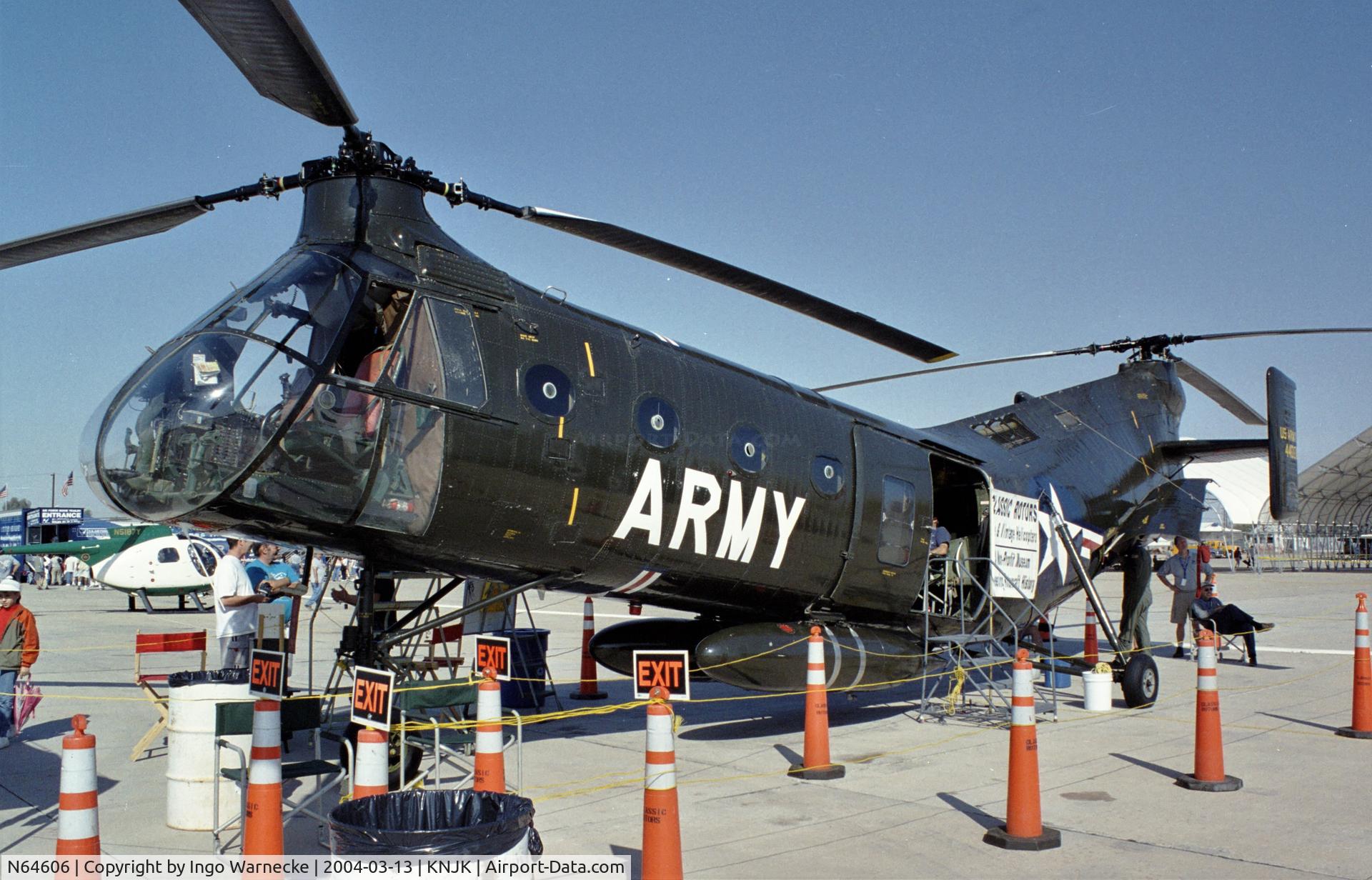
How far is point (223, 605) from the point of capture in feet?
33.3

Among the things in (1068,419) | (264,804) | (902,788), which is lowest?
(902,788)

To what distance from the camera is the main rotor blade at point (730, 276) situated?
7.84 meters

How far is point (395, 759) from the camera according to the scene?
22.5 feet

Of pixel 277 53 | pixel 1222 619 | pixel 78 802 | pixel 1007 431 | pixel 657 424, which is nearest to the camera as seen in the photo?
pixel 78 802

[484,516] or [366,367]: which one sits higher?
[366,367]

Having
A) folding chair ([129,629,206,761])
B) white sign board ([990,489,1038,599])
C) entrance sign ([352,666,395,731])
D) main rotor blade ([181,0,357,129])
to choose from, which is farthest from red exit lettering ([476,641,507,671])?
white sign board ([990,489,1038,599])

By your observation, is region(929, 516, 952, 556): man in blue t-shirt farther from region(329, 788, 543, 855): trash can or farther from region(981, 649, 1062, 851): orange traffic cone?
region(329, 788, 543, 855): trash can

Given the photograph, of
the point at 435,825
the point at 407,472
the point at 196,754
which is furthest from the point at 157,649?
the point at 435,825

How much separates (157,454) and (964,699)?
8694mm

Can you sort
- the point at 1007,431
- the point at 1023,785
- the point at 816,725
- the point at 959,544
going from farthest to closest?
the point at 1007,431 < the point at 959,544 < the point at 816,725 < the point at 1023,785

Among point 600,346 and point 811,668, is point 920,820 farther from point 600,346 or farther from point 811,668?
point 600,346

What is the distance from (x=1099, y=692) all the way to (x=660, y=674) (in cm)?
648

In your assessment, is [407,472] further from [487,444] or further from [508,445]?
[508,445]

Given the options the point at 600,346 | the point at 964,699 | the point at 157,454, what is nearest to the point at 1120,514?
the point at 964,699
